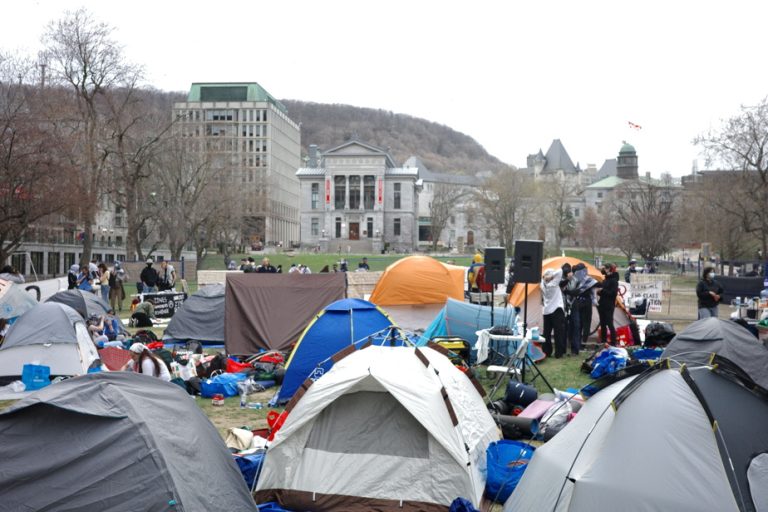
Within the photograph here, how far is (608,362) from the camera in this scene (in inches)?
489

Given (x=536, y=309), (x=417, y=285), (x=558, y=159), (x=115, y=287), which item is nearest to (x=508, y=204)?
(x=417, y=285)

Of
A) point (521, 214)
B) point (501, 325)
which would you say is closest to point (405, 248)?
point (521, 214)

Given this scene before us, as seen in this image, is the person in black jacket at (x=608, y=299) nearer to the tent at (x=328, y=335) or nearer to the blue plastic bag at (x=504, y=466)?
the tent at (x=328, y=335)

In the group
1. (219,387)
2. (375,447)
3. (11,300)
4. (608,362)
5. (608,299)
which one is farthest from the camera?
(11,300)

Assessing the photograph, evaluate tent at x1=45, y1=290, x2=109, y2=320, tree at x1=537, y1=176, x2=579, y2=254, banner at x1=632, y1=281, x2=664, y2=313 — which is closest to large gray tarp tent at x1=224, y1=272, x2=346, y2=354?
tent at x1=45, y1=290, x2=109, y2=320

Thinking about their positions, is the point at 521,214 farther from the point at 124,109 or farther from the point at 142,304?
the point at 142,304

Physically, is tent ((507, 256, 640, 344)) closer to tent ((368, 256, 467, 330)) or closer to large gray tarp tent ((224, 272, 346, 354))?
tent ((368, 256, 467, 330))

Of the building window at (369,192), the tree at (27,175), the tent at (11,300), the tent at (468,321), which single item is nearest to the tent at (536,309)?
the tent at (468,321)

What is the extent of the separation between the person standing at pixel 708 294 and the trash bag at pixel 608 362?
417cm

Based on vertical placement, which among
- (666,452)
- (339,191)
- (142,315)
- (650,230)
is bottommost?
(142,315)

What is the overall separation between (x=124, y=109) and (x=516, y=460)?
35814mm

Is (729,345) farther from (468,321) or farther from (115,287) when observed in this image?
(115,287)

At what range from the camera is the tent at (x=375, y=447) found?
6848 mm

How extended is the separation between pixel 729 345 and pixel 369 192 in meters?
84.0
